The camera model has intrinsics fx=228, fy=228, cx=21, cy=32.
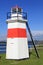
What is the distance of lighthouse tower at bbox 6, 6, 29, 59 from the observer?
22375mm

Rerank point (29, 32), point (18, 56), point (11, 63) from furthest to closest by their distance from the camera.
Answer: point (29, 32)
point (18, 56)
point (11, 63)

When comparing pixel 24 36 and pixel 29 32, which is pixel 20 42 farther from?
pixel 29 32

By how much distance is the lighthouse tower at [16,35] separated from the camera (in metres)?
22.4

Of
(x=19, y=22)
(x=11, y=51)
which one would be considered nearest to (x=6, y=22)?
(x=19, y=22)

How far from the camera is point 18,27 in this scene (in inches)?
885

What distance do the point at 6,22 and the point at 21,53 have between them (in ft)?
11.8

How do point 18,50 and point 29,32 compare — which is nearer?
point 18,50

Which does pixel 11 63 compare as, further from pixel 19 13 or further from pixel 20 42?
pixel 19 13

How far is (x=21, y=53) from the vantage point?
2267 centimetres

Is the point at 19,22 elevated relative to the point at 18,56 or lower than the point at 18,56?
elevated

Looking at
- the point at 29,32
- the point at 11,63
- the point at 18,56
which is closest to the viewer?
the point at 11,63

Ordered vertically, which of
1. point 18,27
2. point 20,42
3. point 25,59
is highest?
point 18,27

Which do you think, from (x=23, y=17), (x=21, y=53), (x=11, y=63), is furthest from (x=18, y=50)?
(x=23, y=17)

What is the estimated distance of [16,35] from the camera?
2239 cm
